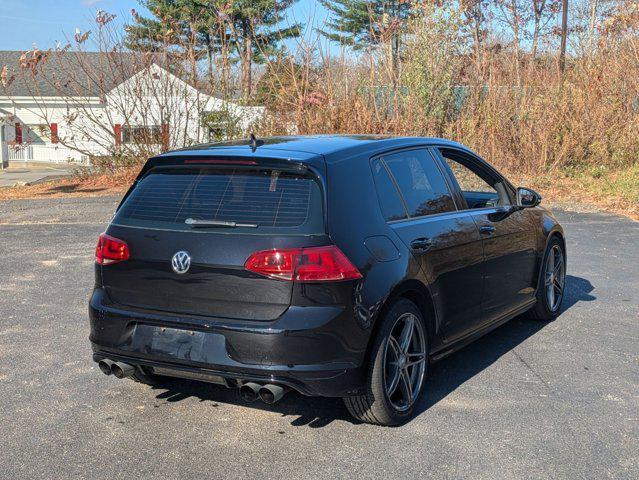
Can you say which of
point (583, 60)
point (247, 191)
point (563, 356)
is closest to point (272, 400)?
point (247, 191)

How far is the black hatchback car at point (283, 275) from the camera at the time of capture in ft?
13.8

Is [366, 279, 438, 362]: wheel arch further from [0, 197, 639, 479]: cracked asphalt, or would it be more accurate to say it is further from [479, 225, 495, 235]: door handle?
[479, 225, 495, 235]: door handle

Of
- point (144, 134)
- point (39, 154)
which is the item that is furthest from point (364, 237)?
point (39, 154)

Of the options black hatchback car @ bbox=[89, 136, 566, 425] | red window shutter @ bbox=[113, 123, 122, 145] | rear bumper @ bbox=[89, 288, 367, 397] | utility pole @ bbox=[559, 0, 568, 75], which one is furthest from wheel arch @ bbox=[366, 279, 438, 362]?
utility pole @ bbox=[559, 0, 568, 75]

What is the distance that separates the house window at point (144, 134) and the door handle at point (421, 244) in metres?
14.8

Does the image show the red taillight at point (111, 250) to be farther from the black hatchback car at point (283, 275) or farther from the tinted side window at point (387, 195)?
the tinted side window at point (387, 195)

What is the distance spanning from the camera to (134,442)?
173 inches

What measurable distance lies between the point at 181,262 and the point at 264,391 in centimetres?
83

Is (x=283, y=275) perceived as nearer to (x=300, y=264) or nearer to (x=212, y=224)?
(x=300, y=264)

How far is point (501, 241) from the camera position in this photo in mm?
6051

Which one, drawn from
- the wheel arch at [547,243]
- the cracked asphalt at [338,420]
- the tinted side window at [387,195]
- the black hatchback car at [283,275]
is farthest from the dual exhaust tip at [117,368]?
the wheel arch at [547,243]

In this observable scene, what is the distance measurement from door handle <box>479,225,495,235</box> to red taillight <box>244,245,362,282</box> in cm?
186

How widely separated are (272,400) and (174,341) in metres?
0.64

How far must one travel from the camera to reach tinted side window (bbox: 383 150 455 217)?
5.12 metres
